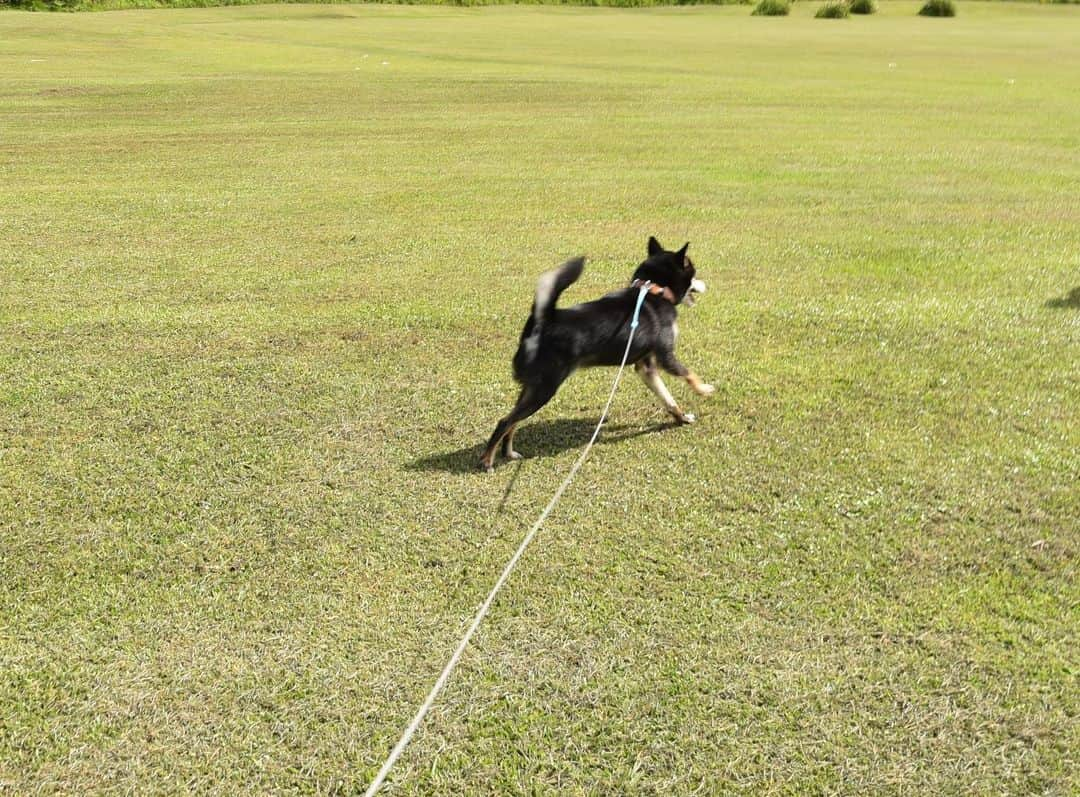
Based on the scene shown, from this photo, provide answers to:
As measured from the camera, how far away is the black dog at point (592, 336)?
4.16 metres

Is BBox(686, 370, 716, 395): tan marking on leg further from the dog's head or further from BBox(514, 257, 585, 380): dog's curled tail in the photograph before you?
BBox(514, 257, 585, 380): dog's curled tail

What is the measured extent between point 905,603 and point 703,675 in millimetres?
990

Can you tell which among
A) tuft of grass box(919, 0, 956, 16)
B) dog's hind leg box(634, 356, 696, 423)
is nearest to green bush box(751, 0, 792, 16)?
tuft of grass box(919, 0, 956, 16)

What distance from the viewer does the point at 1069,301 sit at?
6.74m

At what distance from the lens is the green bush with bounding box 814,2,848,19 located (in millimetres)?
50469

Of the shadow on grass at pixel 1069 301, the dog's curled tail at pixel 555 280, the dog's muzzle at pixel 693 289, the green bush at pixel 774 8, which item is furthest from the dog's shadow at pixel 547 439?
the green bush at pixel 774 8

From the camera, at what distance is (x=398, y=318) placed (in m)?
6.60

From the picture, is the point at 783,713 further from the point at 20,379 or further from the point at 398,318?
the point at 20,379

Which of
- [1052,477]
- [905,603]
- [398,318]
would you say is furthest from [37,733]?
A: [1052,477]

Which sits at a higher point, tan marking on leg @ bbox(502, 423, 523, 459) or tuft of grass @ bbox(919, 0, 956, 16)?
tuft of grass @ bbox(919, 0, 956, 16)

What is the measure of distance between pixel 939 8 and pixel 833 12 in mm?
7245

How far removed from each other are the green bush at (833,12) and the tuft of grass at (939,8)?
5.70m

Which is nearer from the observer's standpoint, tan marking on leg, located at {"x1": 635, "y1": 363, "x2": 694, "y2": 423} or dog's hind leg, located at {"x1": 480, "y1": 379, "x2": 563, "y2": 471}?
dog's hind leg, located at {"x1": 480, "y1": 379, "x2": 563, "y2": 471}

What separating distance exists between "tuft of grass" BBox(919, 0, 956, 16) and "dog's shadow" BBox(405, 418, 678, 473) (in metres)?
58.1
